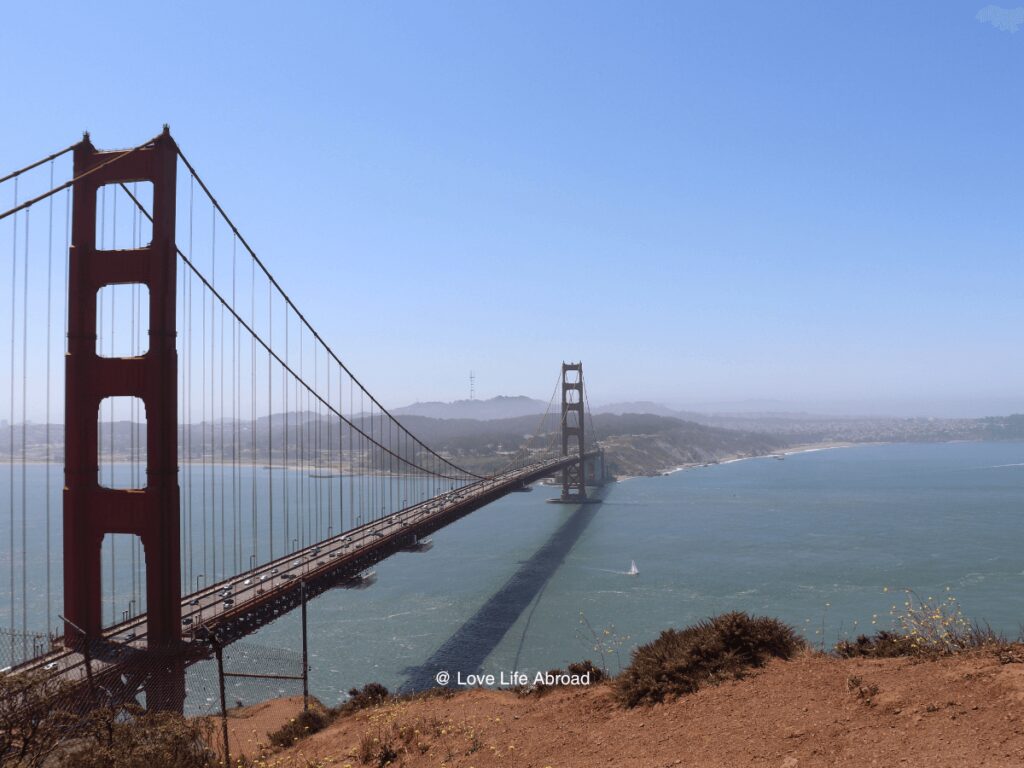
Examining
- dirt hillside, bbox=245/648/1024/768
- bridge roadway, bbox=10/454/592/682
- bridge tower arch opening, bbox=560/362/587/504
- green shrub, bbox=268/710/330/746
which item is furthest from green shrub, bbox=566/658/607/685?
bridge tower arch opening, bbox=560/362/587/504

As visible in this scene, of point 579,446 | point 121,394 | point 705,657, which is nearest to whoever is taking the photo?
point 705,657

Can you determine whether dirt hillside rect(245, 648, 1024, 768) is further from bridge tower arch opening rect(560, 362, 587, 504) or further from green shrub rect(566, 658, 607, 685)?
bridge tower arch opening rect(560, 362, 587, 504)

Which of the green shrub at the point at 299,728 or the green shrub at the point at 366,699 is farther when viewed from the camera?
the green shrub at the point at 366,699

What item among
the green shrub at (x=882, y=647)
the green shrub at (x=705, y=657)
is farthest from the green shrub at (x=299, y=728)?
the green shrub at (x=882, y=647)

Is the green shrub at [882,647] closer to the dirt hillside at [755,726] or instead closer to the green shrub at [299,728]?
the dirt hillside at [755,726]

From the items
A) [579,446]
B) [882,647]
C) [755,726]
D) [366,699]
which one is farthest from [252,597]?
[579,446]

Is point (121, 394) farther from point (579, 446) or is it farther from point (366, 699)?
point (579, 446)

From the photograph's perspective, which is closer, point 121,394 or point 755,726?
point 755,726
